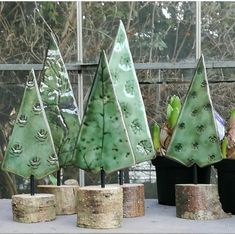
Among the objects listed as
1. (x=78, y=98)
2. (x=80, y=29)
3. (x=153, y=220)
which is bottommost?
(x=153, y=220)

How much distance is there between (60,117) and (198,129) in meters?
0.30

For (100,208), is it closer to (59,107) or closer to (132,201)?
(132,201)

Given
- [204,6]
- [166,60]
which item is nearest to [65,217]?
[166,60]

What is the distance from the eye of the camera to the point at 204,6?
1.81 m

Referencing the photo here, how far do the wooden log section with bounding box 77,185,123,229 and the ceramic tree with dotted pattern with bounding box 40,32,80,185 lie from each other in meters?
0.17

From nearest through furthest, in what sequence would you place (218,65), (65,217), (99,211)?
(99,211), (65,217), (218,65)

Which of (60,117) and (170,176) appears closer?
(60,117)

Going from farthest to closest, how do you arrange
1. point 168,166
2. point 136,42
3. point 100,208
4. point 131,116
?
point 136,42
point 168,166
point 131,116
point 100,208

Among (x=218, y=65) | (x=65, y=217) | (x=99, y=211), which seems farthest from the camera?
(x=218, y=65)

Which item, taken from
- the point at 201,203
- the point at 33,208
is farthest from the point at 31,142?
the point at 201,203

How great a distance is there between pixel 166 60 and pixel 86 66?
28 centimetres

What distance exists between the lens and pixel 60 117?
1.10 m

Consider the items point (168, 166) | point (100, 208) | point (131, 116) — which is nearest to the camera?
point (100, 208)

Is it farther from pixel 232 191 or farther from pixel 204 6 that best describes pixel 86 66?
pixel 232 191
